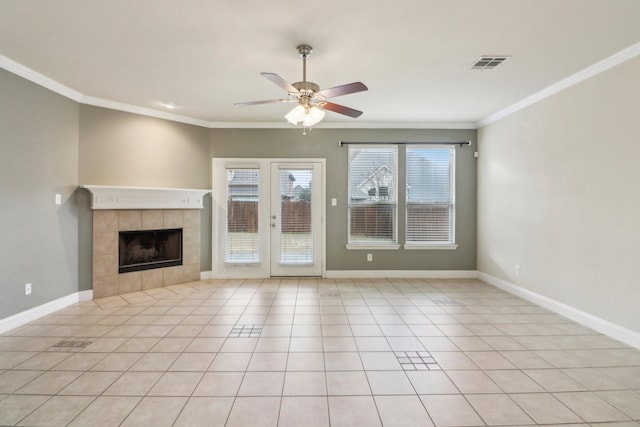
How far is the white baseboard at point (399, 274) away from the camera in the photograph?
5.63 meters

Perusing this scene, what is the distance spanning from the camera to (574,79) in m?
3.56

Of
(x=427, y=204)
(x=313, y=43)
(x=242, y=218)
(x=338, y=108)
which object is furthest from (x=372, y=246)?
(x=313, y=43)

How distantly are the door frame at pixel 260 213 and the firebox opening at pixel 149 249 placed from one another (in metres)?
0.61

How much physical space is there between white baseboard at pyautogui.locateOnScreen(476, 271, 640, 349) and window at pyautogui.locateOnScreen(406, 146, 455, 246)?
121 centimetres

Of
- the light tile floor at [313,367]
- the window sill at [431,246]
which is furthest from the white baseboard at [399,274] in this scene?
the light tile floor at [313,367]

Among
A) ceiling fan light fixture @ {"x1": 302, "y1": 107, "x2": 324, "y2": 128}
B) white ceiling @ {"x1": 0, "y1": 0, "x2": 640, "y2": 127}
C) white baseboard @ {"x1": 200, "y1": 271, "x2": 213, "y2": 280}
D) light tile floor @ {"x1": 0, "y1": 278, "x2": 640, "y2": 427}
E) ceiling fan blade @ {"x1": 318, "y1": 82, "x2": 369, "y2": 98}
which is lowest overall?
light tile floor @ {"x1": 0, "y1": 278, "x2": 640, "y2": 427}

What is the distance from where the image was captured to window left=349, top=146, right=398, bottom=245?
18.6ft

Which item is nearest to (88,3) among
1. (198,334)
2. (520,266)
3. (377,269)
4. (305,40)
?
(305,40)

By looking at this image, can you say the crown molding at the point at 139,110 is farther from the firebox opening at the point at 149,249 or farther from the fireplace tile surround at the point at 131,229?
the firebox opening at the point at 149,249

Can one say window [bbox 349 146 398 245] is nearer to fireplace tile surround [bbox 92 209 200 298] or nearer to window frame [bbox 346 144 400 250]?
window frame [bbox 346 144 400 250]

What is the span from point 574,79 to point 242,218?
4.96 meters

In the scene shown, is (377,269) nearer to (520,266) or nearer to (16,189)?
(520,266)

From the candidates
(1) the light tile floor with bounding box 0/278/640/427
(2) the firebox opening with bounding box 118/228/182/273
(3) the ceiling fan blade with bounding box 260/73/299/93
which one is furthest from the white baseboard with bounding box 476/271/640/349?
(2) the firebox opening with bounding box 118/228/182/273

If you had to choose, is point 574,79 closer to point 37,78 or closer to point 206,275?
point 206,275
